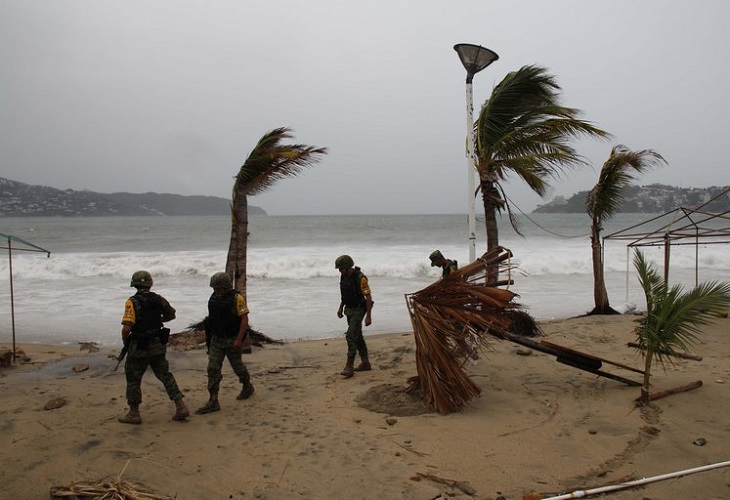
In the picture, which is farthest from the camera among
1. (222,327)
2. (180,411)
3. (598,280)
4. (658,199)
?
(658,199)

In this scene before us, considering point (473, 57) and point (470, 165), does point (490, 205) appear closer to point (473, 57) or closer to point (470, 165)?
point (470, 165)

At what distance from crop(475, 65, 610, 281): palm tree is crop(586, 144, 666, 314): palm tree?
10.2ft

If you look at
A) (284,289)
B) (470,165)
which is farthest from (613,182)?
(284,289)

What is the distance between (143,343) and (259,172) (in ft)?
13.6

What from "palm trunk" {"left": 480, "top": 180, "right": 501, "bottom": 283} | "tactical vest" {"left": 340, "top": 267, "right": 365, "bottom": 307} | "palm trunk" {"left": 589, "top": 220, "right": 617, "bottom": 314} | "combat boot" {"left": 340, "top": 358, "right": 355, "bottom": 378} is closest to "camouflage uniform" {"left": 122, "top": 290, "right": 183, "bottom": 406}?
"combat boot" {"left": 340, "top": 358, "right": 355, "bottom": 378}

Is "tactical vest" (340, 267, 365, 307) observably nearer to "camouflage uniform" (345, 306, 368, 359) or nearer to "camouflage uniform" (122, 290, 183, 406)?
"camouflage uniform" (345, 306, 368, 359)

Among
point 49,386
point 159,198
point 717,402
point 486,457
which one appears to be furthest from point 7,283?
point 159,198

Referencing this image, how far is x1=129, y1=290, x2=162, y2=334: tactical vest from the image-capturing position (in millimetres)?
5027

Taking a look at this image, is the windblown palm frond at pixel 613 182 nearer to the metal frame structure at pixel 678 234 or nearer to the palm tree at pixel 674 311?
the metal frame structure at pixel 678 234

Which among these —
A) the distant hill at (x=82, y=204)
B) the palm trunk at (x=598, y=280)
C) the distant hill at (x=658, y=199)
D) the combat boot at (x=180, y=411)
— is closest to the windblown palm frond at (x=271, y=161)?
the combat boot at (x=180, y=411)

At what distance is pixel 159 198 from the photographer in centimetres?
13262

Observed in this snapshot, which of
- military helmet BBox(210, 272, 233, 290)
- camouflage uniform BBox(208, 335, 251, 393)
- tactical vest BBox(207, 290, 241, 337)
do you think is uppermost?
military helmet BBox(210, 272, 233, 290)

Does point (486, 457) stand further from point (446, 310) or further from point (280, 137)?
point (280, 137)

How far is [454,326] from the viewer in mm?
5559
